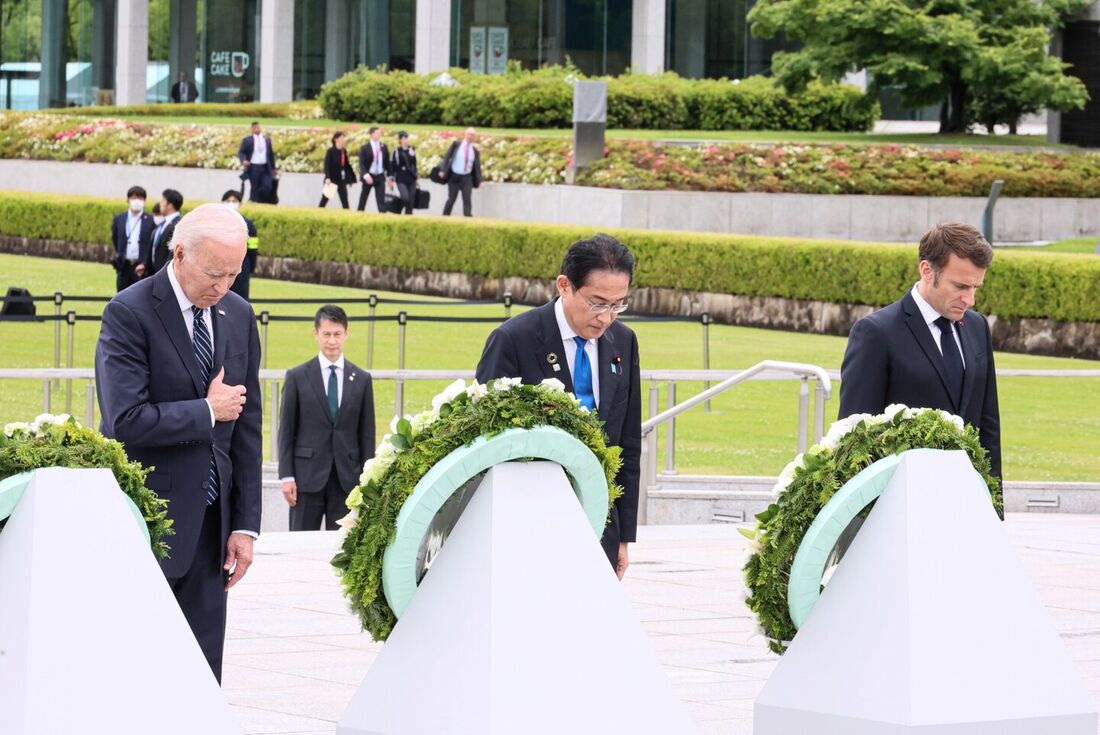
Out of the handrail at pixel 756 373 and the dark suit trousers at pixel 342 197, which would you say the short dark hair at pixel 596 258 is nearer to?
the handrail at pixel 756 373

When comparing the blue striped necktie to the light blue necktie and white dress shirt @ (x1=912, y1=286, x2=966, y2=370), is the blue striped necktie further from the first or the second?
white dress shirt @ (x1=912, y1=286, x2=966, y2=370)

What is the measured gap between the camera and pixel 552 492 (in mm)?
4875

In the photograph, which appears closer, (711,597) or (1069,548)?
(711,597)

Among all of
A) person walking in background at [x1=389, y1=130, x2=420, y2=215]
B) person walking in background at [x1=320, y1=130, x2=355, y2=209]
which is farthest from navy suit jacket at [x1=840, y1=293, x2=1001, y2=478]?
person walking in background at [x1=320, y1=130, x2=355, y2=209]

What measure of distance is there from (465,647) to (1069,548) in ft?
22.0

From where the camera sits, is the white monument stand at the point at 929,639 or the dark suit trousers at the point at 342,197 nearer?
the white monument stand at the point at 929,639

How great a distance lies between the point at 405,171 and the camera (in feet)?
91.5

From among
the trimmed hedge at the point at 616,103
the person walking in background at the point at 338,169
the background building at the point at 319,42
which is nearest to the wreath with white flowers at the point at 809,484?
the person walking in background at the point at 338,169

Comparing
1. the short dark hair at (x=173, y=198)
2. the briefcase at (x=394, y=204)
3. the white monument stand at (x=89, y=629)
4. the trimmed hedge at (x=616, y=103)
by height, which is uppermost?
the trimmed hedge at (x=616, y=103)

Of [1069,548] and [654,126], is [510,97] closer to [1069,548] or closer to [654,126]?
[654,126]

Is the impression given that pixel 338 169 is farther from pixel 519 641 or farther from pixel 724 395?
pixel 519 641

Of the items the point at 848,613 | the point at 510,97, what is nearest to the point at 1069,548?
the point at 848,613

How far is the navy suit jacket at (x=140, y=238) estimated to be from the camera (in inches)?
774

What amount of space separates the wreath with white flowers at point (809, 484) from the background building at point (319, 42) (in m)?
38.0
